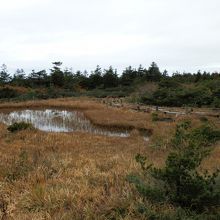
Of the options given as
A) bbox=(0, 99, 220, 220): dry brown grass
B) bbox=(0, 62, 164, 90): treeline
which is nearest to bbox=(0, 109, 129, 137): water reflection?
bbox=(0, 99, 220, 220): dry brown grass

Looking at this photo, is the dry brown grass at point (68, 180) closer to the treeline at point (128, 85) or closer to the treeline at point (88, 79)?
the treeline at point (128, 85)

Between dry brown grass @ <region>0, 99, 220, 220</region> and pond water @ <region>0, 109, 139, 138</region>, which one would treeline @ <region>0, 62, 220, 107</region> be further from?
dry brown grass @ <region>0, 99, 220, 220</region>

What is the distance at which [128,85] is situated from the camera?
202ft

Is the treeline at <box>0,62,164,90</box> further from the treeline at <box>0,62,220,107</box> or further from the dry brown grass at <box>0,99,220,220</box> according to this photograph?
the dry brown grass at <box>0,99,220,220</box>

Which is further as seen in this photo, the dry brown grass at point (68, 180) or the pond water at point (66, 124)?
the pond water at point (66, 124)

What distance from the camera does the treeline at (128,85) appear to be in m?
33.0

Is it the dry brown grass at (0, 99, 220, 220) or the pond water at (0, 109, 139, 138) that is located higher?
the dry brown grass at (0, 99, 220, 220)

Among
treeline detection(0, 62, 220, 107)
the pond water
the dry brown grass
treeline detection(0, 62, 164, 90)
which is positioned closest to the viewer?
the dry brown grass

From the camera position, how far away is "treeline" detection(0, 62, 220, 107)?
1300 inches

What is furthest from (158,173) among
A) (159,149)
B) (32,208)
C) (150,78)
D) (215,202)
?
(150,78)

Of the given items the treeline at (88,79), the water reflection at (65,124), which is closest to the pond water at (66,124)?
the water reflection at (65,124)

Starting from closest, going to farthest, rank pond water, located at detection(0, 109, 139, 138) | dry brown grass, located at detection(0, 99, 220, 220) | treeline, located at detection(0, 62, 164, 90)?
dry brown grass, located at detection(0, 99, 220, 220), pond water, located at detection(0, 109, 139, 138), treeline, located at detection(0, 62, 164, 90)

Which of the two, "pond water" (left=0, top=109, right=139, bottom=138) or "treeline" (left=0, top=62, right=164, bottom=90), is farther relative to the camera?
"treeline" (left=0, top=62, right=164, bottom=90)

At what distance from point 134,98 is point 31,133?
2386 centimetres
